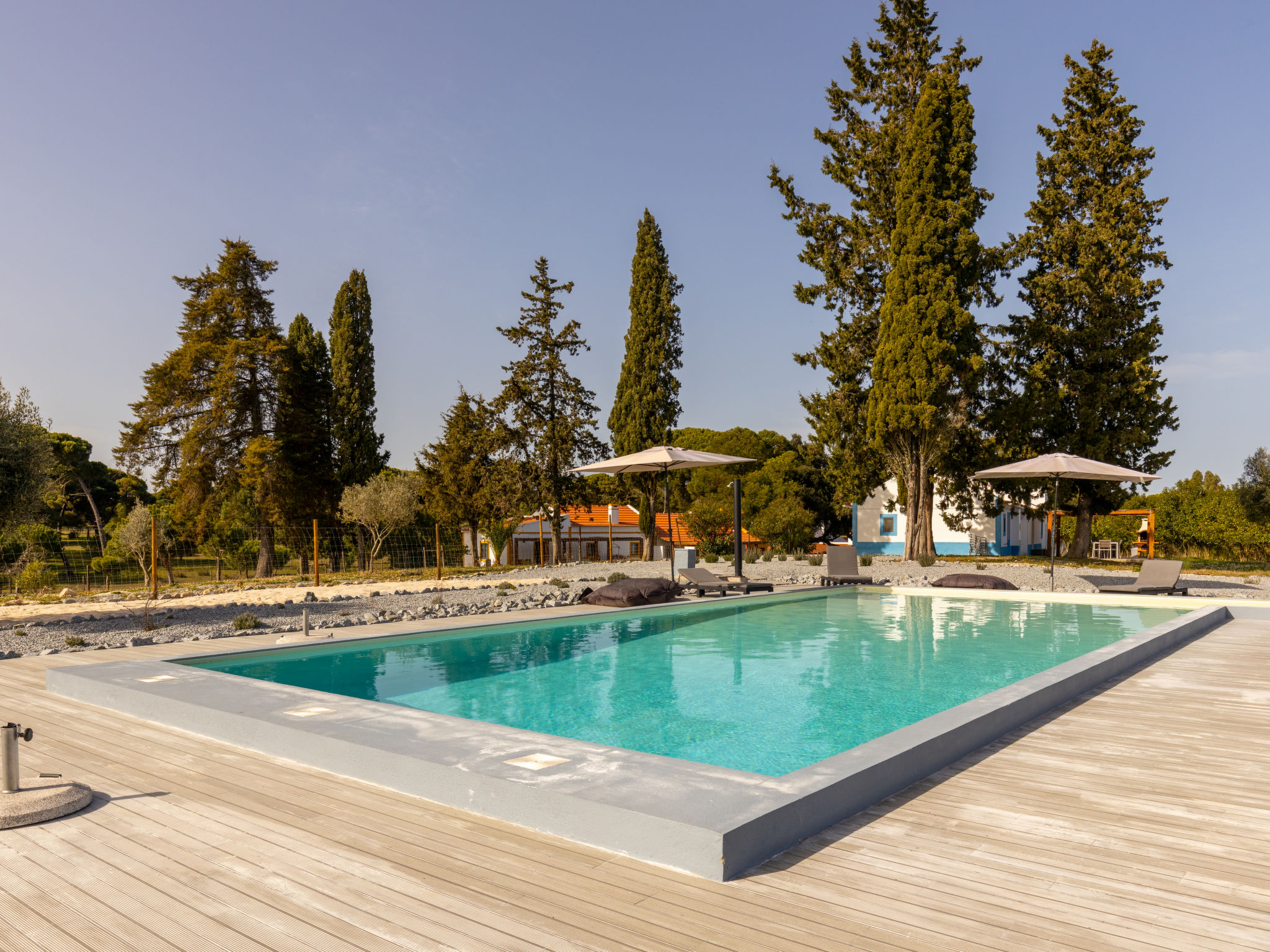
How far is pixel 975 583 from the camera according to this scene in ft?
52.4

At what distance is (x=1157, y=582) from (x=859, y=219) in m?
15.2

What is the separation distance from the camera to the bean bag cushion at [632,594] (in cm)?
1264

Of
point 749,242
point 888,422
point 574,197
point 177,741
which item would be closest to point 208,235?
point 574,197

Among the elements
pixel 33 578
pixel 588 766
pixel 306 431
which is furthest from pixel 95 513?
A: pixel 588 766

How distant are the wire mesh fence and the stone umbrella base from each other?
1233cm

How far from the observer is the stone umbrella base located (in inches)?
134

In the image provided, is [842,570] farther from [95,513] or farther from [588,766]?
[95,513]

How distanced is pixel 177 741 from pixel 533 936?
3483 millimetres

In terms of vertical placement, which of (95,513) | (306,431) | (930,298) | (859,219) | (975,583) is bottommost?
(975,583)

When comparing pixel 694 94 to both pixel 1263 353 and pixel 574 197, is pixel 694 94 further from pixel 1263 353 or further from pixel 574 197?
pixel 1263 353

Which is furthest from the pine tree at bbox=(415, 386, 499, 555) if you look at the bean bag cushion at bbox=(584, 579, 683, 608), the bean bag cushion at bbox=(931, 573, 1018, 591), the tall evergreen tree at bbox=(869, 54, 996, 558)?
the bean bag cushion at bbox=(931, 573, 1018, 591)

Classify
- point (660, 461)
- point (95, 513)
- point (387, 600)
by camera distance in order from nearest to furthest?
point (387, 600) → point (660, 461) → point (95, 513)

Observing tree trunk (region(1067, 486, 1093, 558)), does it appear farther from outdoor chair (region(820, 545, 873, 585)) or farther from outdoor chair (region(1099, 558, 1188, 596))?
outdoor chair (region(820, 545, 873, 585))

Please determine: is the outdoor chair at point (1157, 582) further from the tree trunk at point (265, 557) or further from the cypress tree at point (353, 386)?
the cypress tree at point (353, 386)
